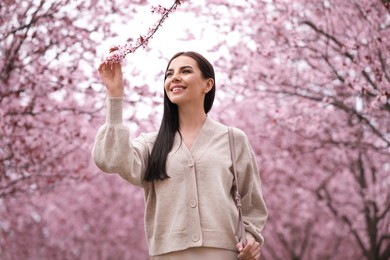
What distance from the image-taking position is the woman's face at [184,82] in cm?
310

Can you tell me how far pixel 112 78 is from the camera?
9.43ft

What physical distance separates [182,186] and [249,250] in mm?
387

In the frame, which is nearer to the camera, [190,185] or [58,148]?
[190,185]

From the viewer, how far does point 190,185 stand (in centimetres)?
293

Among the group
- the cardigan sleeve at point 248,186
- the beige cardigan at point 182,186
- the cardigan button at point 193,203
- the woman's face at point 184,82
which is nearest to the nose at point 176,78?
the woman's face at point 184,82

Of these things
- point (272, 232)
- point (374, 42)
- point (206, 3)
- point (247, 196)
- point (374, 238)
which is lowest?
point (272, 232)

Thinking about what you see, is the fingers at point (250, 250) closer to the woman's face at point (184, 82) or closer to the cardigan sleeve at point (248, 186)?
the cardigan sleeve at point (248, 186)

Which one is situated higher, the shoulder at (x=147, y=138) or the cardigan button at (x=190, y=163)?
the shoulder at (x=147, y=138)

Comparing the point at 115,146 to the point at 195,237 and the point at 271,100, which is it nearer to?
the point at 195,237

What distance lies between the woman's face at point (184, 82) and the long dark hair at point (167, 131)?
31 mm

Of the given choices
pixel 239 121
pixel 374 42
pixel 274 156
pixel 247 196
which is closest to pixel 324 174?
pixel 274 156

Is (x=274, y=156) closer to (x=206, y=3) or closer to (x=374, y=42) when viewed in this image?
(x=206, y=3)

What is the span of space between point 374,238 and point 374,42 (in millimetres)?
4594

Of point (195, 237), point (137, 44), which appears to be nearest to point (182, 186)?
point (195, 237)
